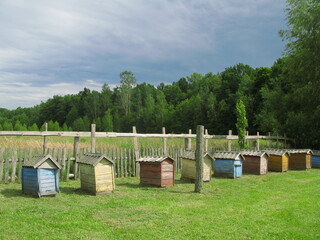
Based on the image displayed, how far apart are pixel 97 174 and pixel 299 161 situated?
13.5m

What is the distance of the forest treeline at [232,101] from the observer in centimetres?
2425

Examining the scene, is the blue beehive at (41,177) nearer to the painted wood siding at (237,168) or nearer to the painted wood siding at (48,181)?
the painted wood siding at (48,181)

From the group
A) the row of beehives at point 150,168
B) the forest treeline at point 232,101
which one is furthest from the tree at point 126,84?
the row of beehives at point 150,168

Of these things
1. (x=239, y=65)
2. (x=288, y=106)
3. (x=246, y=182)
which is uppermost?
(x=239, y=65)

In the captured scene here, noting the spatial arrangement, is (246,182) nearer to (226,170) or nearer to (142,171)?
(226,170)

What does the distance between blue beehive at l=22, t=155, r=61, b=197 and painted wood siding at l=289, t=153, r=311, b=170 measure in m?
14.4

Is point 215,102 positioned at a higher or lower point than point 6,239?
higher

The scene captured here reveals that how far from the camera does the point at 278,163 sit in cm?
1697

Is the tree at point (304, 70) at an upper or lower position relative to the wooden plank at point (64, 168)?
upper

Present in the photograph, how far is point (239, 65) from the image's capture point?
2378 inches

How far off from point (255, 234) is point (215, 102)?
52857 mm

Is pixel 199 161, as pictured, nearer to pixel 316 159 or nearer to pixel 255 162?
pixel 255 162

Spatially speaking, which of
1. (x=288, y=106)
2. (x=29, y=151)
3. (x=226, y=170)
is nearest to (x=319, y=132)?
(x=288, y=106)

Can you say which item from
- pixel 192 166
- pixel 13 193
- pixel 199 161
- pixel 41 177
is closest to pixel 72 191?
pixel 41 177
